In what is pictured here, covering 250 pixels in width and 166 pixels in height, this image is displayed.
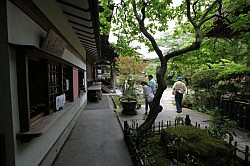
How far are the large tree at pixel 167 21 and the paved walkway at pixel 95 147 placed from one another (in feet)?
3.20

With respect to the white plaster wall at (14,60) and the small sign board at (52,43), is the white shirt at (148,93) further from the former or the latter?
the white plaster wall at (14,60)

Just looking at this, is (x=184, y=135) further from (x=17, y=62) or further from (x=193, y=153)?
(x=17, y=62)

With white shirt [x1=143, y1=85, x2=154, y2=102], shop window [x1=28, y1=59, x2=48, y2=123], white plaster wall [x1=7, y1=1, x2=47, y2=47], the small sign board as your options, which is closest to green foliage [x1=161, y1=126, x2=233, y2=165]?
shop window [x1=28, y1=59, x2=48, y2=123]

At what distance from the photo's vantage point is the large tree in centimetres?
475

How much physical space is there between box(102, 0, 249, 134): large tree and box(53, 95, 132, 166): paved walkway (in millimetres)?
977

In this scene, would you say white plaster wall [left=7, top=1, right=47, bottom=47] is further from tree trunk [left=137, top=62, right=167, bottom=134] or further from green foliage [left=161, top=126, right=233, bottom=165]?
green foliage [left=161, top=126, right=233, bottom=165]

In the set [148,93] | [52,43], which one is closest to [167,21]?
[148,93]

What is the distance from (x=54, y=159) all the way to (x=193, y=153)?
3.37 meters

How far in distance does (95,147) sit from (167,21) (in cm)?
586

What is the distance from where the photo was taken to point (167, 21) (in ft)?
22.7

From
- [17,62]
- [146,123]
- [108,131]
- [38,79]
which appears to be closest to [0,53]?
[17,62]

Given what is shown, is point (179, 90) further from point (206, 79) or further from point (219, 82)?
point (219, 82)

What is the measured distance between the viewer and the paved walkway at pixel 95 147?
12.7 ft

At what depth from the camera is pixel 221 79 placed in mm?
7695
